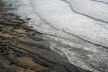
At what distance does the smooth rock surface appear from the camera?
317 cm

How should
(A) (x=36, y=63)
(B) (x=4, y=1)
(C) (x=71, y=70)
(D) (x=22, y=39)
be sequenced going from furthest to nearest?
(B) (x=4, y=1)
(D) (x=22, y=39)
(A) (x=36, y=63)
(C) (x=71, y=70)

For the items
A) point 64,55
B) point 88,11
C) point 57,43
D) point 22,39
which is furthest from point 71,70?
point 88,11

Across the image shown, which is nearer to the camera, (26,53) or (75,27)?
(26,53)

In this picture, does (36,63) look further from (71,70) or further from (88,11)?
(88,11)

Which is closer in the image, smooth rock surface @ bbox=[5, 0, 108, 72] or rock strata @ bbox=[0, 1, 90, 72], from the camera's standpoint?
rock strata @ bbox=[0, 1, 90, 72]

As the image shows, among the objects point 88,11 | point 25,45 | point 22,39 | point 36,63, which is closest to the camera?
point 36,63

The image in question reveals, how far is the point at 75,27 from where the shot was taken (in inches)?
176

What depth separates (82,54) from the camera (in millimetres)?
3230

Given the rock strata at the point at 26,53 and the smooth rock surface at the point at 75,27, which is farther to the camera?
the smooth rock surface at the point at 75,27

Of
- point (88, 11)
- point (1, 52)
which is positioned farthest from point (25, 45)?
point (88, 11)

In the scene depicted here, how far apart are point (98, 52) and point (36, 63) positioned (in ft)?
4.22

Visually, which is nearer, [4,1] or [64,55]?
[64,55]

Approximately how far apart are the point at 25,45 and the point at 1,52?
21.1 inches

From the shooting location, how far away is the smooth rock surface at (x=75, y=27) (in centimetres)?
317
